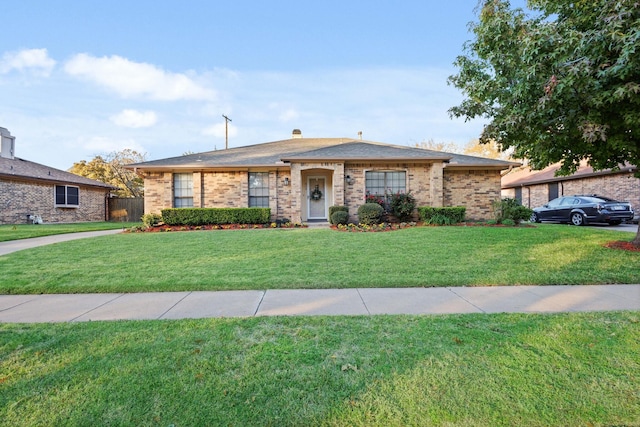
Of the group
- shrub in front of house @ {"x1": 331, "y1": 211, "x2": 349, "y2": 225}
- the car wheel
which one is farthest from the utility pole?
the car wheel

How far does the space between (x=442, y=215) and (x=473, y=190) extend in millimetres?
3358

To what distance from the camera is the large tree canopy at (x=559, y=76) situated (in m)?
4.27

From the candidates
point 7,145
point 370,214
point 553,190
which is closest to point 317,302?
point 370,214

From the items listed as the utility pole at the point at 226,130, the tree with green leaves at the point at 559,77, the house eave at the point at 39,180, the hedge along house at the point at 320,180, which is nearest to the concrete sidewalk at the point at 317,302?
the tree with green leaves at the point at 559,77

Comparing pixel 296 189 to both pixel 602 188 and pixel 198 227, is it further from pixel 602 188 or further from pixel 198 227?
pixel 602 188

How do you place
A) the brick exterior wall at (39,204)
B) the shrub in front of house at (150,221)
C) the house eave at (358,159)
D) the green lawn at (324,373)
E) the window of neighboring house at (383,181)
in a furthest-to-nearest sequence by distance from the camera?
the brick exterior wall at (39,204) < the window of neighboring house at (383,181) < the house eave at (358,159) < the shrub in front of house at (150,221) < the green lawn at (324,373)

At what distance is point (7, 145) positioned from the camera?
776 inches

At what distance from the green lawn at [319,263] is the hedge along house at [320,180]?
16.3 feet

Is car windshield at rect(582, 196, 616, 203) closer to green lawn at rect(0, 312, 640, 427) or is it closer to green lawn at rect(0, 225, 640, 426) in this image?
green lawn at rect(0, 225, 640, 426)

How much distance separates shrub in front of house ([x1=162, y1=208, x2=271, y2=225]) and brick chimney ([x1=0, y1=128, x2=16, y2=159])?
636 inches

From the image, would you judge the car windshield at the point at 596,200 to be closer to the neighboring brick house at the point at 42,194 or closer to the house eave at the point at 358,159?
the house eave at the point at 358,159

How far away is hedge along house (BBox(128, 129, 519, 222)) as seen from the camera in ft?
43.4

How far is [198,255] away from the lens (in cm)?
681

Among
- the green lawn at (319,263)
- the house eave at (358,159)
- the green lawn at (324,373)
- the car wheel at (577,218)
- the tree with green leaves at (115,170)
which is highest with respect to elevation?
the tree with green leaves at (115,170)
